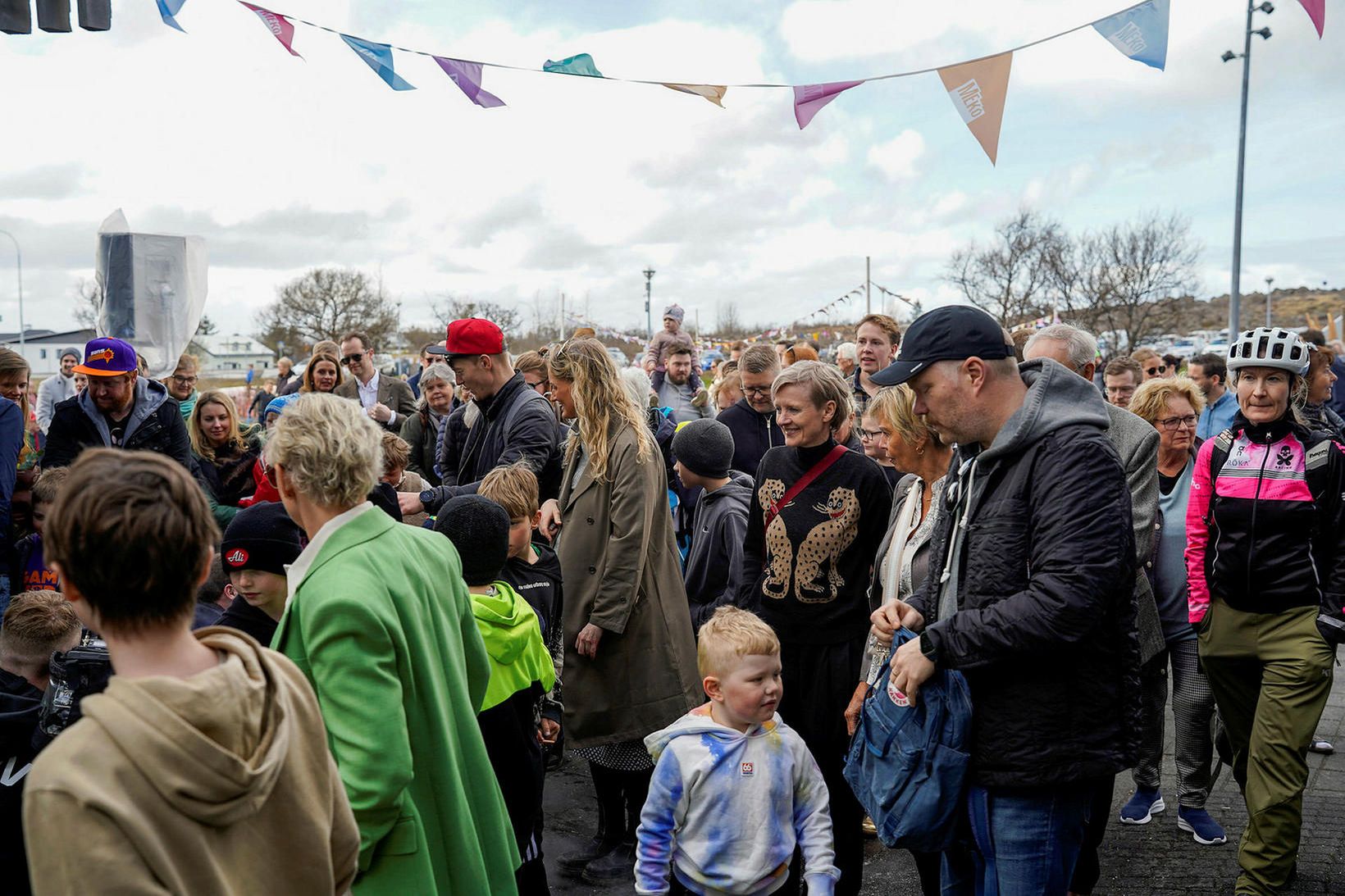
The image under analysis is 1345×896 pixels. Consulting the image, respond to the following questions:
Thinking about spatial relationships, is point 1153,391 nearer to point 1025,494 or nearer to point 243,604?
point 1025,494

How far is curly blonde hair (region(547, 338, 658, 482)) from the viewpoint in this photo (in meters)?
4.53

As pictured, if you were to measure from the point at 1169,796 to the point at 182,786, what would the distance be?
5004 mm

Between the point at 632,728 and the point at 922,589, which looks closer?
the point at 922,589

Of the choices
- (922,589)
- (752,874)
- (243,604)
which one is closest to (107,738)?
(243,604)

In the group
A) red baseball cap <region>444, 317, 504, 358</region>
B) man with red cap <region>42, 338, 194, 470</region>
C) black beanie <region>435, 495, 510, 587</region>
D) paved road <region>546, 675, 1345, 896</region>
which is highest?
red baseball cap <region>444, 317, 504, 358</region>

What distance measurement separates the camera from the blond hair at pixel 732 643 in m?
3.07

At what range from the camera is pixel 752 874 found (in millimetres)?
2975

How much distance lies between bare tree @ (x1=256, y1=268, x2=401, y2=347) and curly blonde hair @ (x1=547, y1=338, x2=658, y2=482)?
51981mm

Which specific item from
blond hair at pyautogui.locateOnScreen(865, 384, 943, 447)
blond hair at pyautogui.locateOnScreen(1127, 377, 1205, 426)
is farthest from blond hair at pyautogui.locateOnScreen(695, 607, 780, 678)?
blond hair at pyautogui.locateOnScreen(1127, 377, 1205, 426)

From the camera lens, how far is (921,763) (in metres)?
2.64

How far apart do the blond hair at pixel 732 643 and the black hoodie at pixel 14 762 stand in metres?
1.96

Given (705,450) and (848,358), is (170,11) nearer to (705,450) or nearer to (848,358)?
(705,450)

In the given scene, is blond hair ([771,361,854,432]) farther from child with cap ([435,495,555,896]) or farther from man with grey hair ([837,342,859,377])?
man with grey hair ([837,342,859,377])

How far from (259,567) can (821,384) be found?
2.16m
